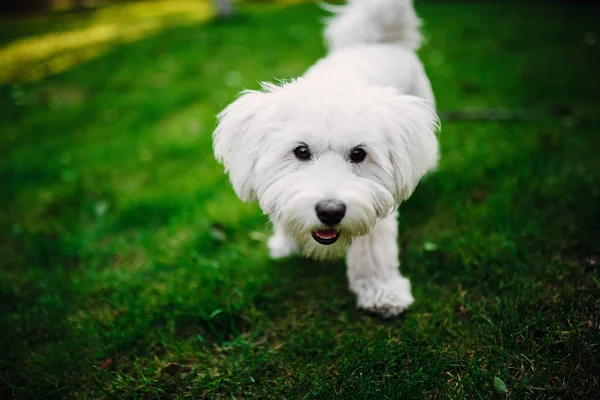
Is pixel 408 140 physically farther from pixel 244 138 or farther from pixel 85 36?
pixel 85 36

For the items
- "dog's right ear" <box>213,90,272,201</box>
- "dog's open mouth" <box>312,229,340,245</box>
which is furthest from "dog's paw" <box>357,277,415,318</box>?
"dog's right ear" <box>213,90,272,201</box>

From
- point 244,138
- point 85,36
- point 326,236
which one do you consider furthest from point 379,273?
point 85,36

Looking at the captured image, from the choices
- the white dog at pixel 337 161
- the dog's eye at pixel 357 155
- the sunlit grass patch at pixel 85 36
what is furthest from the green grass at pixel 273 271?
the sunlit grass patch at pixel 85 36

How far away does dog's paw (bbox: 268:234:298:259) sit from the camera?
8.76 ft

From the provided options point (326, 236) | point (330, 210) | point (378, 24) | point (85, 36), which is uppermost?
point (378, 24)

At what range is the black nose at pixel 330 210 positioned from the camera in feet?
5.61

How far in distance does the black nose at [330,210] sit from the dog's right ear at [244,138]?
1.68 ft

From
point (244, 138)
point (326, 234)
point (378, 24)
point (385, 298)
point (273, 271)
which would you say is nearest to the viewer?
point (326, 234)

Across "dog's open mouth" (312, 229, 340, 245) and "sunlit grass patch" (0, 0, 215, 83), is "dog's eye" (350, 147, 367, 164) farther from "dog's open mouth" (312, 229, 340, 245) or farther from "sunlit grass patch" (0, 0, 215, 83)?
"sunlit grass patch" (0, 0, 215, 83)

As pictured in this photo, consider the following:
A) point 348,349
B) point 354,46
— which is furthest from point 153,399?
point 354,46

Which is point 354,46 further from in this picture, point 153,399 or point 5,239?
point 5,239

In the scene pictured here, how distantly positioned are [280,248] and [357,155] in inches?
41.2

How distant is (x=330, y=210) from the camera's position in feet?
5.60

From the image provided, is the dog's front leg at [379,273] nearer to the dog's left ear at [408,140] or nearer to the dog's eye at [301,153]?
the dog's left ear at [408,140]
